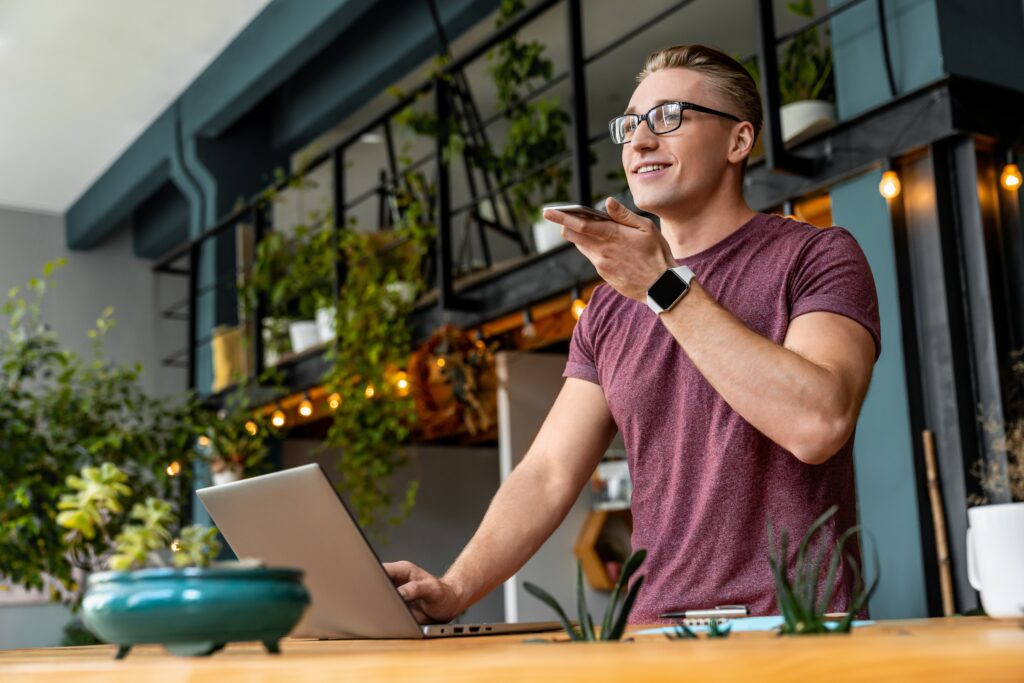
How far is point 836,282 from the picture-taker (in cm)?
137

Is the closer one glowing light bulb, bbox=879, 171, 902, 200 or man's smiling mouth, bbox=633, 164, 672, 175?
man's smiling mouth, bbox=633, 164, 672, 175

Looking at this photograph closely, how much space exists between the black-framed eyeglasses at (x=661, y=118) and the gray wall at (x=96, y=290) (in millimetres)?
9007

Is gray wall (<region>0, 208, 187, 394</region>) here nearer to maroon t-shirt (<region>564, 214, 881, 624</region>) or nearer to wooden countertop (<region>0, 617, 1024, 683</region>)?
maroon t-shirt (<region>564, 214, 881, 624</region>)

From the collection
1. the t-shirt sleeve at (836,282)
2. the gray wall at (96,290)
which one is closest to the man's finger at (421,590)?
the t-shirt sleeve at (836,282)

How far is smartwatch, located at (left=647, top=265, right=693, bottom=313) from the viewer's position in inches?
47.4

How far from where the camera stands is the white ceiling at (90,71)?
705 cm

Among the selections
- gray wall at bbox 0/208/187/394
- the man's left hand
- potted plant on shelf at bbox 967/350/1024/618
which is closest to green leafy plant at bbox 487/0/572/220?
the man's left hand

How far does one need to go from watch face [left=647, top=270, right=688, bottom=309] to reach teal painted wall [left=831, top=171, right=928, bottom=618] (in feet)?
7.66

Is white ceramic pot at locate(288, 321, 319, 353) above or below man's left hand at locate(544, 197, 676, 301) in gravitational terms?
above

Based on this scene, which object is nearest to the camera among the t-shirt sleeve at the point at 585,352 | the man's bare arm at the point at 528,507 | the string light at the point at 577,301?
the man's bare arm at the point at 528,507

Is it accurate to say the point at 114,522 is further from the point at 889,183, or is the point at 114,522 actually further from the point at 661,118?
the point at 661,118

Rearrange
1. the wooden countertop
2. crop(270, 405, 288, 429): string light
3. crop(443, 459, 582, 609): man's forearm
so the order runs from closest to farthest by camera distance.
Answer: the wooden countertop → crop(443, 459, 582, 609): man's forearm → crop(270, 405, 288, 429): string light

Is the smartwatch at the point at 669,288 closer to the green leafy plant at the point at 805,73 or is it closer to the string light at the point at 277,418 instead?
the green leafy plant at the point at 805,73

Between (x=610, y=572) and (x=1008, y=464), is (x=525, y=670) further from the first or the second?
(x=610, y=572)
